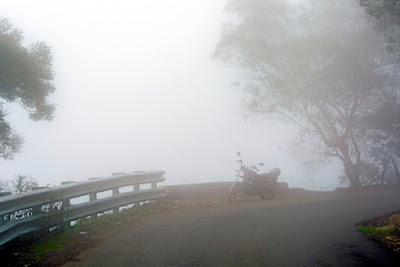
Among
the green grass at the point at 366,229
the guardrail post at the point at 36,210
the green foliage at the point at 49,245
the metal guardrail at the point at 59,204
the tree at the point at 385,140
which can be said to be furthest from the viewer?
the tree at the point at 385,140

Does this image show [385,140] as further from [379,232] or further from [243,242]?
[243,242]

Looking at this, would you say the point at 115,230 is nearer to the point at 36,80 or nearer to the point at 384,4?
the point at 36,80

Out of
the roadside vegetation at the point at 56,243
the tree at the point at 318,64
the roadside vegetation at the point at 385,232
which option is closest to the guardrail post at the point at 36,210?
the roadside vegetation at the point at 56,243

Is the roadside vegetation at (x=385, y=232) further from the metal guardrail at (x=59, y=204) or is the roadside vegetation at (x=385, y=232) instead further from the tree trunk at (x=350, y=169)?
the tree trunk at (x=350, y=169)

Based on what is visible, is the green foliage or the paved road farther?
the green foliage

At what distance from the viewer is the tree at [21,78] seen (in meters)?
15.1

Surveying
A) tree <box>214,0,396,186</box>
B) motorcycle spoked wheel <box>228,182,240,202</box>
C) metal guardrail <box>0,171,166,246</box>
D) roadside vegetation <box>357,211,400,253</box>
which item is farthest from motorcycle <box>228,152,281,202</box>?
tree <box>214,0,396,186</box>

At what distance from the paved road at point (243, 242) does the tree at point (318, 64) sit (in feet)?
55.3

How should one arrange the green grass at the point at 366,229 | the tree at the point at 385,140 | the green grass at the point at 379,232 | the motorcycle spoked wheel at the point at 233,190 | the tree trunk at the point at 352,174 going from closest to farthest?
the green grass at the point at 379,232 → the green grass at the point at 366,229 → the motorcycle spoked wheel at the point at 233,190 → the tree at the point at 385,140 → the tree trunk at the point at 352,174

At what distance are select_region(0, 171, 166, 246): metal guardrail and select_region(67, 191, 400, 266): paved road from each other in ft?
3.06

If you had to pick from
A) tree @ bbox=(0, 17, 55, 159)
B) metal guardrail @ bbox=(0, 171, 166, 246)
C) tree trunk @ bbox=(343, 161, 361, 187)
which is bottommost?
tree trunk @ bbox=(343, 161, 361, 187)

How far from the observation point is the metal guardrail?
20.6 feet

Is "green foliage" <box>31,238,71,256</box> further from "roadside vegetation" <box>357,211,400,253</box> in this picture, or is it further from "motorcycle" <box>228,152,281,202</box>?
"motorcycle" <box>228,152,281,202</box>

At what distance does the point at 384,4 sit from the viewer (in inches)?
578
